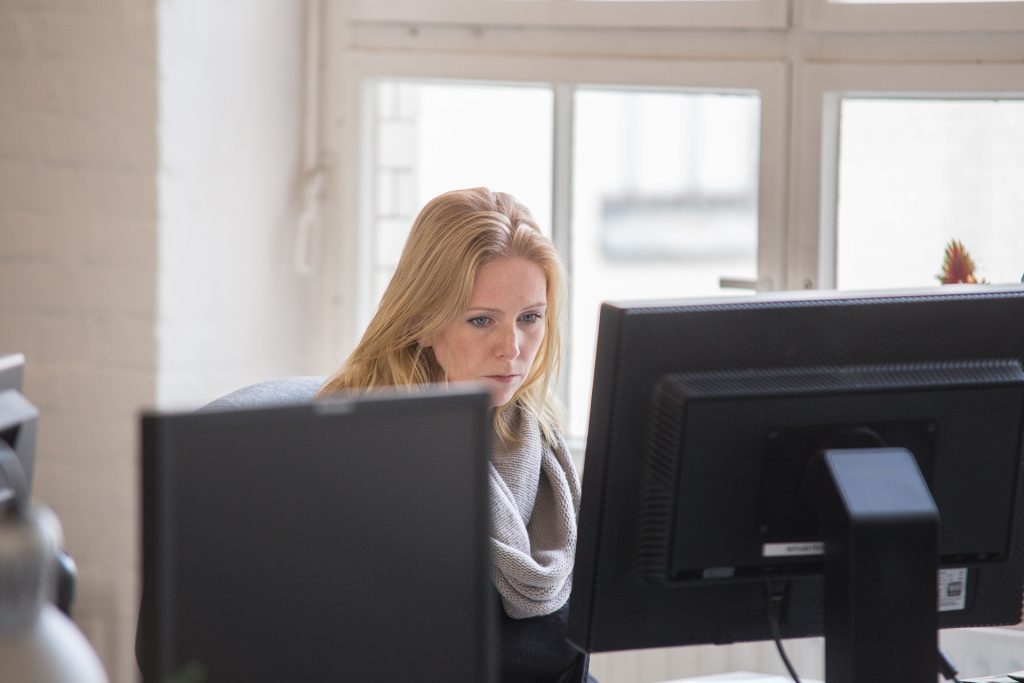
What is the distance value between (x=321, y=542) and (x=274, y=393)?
82cm

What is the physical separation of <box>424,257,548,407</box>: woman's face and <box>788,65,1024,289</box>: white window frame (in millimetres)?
817

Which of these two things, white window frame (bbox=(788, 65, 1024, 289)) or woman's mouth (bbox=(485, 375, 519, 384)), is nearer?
woman's mouth (bbox=(485, 375, 519, 384))

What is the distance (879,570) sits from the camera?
3.34 feet

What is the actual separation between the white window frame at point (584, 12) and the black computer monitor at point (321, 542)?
5.44ft

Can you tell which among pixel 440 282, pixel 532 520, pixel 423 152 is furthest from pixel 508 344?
pixel 423 152

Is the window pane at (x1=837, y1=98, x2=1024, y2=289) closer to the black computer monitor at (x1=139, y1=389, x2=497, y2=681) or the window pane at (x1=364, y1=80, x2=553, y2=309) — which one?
the window pane at (x1=364, y1=80, x2=553, y2=309)

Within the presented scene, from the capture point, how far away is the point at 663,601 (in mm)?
1074

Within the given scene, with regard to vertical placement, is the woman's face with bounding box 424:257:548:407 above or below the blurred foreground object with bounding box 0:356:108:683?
above

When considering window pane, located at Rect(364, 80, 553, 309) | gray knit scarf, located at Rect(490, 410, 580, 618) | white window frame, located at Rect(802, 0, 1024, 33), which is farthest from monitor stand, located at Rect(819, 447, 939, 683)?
window pane, located at Rect(364, 80, 553, 309)

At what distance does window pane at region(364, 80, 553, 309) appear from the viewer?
2.57m

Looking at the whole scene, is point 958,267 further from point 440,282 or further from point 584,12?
point 584,12

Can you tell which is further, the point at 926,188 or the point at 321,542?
the point at 926,188

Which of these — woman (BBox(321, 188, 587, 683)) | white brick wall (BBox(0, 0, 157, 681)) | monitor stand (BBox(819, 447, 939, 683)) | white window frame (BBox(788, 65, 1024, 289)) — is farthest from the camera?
white window frame (BBox(788, 65, 1024, 289))

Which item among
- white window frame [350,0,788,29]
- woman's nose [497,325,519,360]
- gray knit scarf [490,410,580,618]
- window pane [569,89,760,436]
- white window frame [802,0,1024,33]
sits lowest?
gray knit scarf [490,410,580,618]
